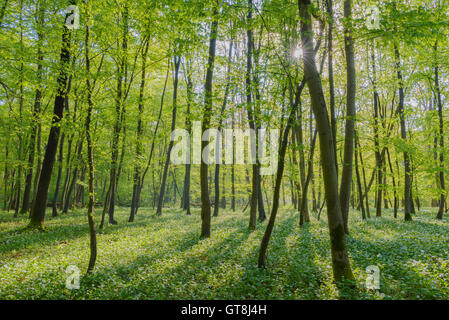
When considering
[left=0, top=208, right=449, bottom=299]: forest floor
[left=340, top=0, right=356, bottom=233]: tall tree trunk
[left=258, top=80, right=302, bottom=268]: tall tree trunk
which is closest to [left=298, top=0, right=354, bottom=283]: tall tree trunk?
[left=0, top=208, right=449, bottom=299]: forest floor

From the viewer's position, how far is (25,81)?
9797 mm

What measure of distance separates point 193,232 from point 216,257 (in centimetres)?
504

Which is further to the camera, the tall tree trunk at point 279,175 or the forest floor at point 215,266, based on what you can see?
the tall tree trunk at point 279,175

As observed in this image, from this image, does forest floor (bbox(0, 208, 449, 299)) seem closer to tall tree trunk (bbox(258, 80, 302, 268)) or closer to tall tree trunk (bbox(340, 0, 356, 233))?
tall tree trunk (bbox(258, 80, 302, 268))

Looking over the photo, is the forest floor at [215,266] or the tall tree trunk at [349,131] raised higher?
the tall tree trunk at [349,131]

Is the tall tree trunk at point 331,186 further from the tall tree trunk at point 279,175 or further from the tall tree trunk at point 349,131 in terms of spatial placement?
the tall tree trunk at point 349,131

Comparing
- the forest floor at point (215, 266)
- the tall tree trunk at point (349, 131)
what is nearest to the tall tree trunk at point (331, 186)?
the forest floor at point (215, 266)

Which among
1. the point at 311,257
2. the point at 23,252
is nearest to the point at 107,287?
the point at 23,252

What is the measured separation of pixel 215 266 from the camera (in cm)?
766

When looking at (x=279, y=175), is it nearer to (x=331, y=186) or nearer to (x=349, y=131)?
(x=331, y=186)

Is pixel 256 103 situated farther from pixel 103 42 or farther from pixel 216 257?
pixel 216 257

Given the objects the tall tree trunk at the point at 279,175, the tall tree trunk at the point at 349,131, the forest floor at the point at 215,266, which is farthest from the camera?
the tall tree trunk at the point at 349,131

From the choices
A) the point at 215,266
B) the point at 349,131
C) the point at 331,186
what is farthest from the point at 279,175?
the point at 349,131

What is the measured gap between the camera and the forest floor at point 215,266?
5672 millimetres
